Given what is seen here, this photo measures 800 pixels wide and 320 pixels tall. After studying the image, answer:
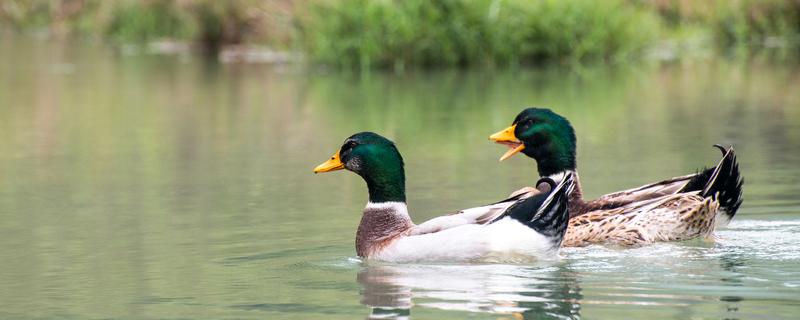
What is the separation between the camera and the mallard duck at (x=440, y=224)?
8914 millimetres

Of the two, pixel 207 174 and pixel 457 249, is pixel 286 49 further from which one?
pixel 457 249

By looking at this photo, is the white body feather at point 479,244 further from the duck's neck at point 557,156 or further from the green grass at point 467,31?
the green grass at point 467,31

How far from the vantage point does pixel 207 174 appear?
14703 millimetres

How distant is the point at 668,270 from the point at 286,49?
81.0 ft

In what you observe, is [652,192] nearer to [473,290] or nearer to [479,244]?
[479,244]

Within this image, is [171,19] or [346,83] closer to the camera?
[346,83]

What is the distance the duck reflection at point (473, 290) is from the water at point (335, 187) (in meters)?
0.02

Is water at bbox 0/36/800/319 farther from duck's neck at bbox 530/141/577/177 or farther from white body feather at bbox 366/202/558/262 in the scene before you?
duck's neck at bbox 530/141/577/177

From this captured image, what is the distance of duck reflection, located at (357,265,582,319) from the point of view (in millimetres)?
7805

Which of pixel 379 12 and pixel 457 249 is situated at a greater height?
pixel 379 12

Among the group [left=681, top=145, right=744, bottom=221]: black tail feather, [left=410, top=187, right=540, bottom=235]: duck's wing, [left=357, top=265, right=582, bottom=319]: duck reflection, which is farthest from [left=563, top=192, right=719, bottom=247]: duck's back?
[left=357, top=265, right=582, bottom=319]: duck reflection

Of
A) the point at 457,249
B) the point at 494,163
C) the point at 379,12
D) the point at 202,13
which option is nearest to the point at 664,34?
the point at 379,12

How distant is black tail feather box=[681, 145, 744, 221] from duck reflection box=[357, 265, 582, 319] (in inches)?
62.7

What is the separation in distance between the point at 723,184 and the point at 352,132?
323 inches
